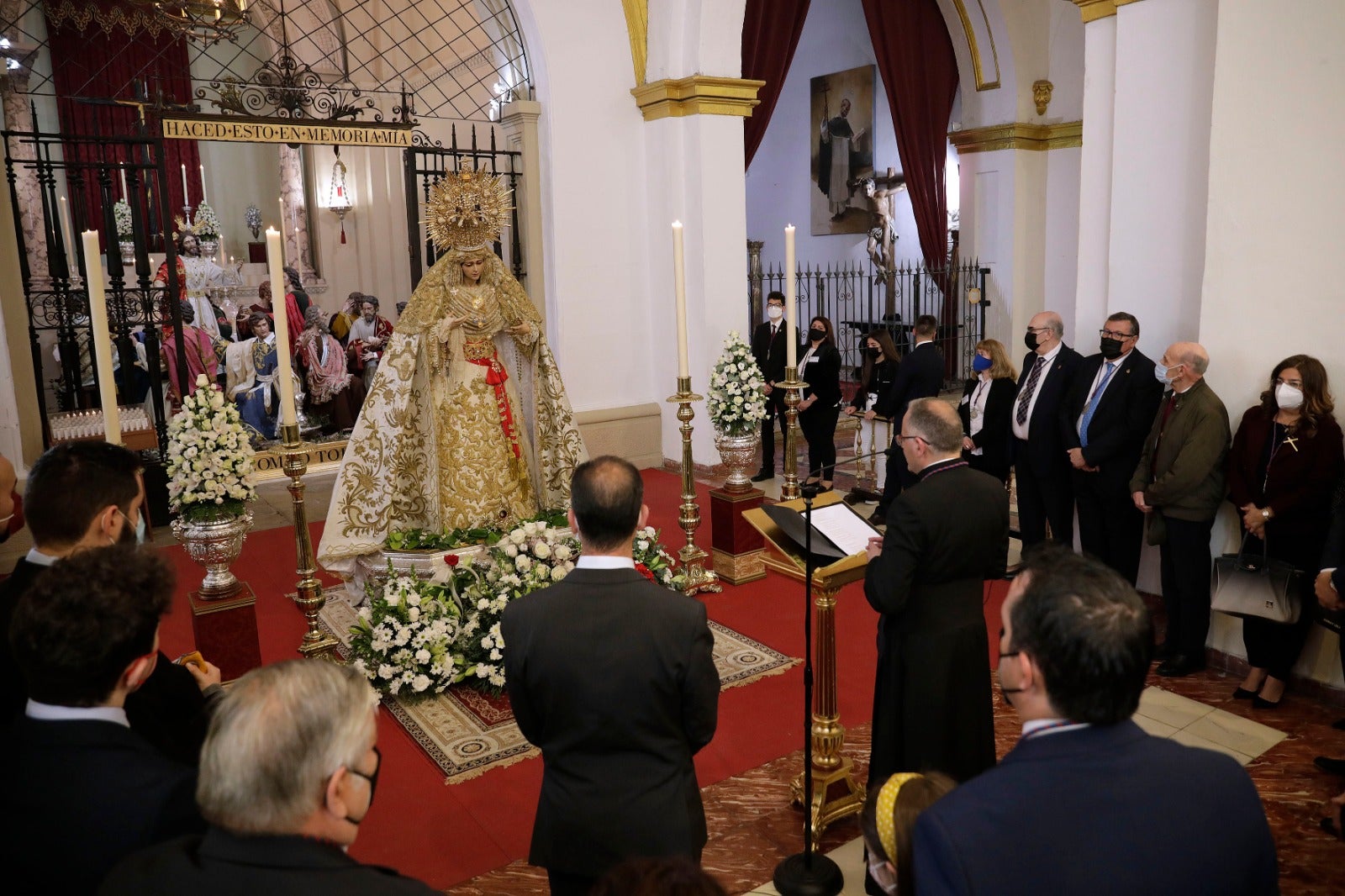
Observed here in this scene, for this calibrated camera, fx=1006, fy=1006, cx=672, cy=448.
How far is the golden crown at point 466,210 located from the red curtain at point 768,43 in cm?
626

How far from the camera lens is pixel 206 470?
473 cm

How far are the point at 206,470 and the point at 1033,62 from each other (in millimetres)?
10467

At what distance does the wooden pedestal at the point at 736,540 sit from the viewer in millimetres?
6398

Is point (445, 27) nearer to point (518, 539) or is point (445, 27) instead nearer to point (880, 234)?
point (880, 234)

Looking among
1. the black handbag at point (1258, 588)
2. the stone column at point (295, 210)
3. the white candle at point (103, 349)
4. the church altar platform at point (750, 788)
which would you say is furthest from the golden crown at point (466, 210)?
the stone column at point (295, 210)

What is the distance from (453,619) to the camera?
5000mm

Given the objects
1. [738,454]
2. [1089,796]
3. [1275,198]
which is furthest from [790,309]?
[1089,796]

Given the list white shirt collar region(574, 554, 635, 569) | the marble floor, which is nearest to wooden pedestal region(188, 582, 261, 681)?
the marble floor

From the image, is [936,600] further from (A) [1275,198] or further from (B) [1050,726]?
(A) [1275,198]

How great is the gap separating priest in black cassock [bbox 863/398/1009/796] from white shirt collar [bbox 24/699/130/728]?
2.07 meters

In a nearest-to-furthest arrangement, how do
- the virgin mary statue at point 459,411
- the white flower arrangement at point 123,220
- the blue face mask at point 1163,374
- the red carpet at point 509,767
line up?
the red carpet at point 509,767 < the blue face mask at point 1163,374 < the virgin mary statue at point 459,411 < the white flower arrangement at point 123,220

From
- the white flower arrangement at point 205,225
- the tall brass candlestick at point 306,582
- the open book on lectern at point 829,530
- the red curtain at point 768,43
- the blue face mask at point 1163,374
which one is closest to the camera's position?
the open book on lectern at point 829,530

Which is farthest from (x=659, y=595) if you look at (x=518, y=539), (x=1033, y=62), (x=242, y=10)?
(x=1033, y=62)

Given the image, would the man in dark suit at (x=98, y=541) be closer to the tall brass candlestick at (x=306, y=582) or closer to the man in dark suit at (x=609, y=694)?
the man in dark suit at (x=609, y=694)
